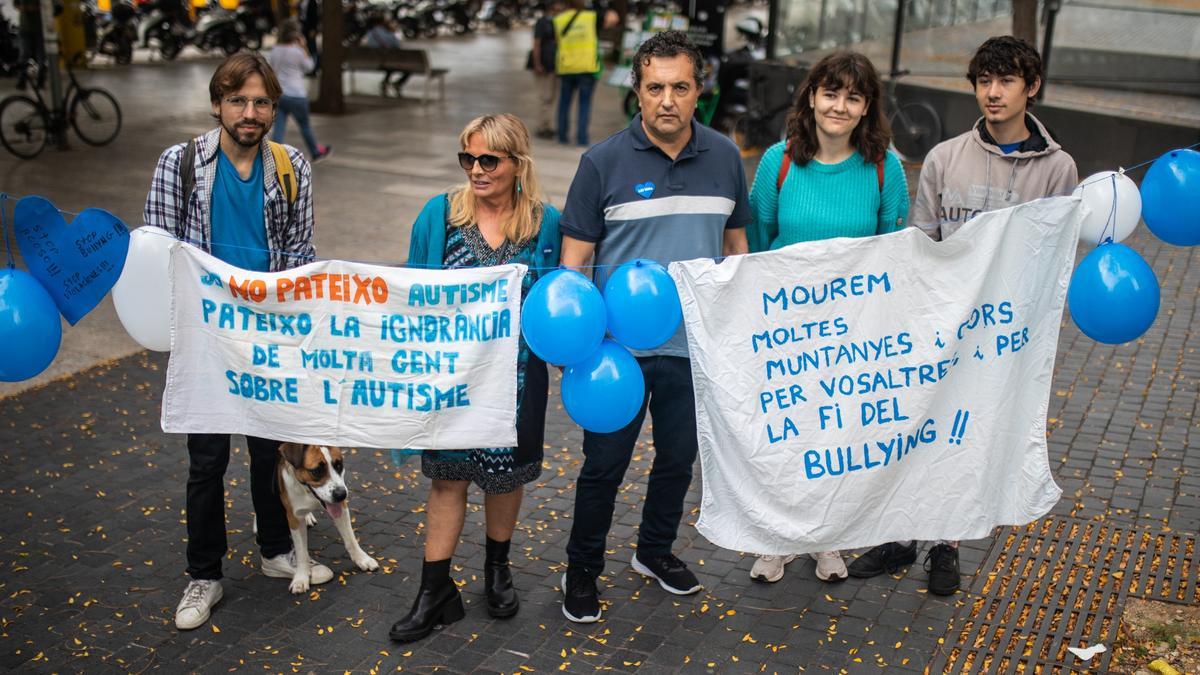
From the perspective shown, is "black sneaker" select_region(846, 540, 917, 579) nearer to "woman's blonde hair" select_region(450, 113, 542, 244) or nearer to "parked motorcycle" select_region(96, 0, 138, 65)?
"woman's blonde hair" select_region(450, 113, 542, 244)

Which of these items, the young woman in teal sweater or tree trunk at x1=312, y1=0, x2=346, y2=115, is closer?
the young woman in teal sweater

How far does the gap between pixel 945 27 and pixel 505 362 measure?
13.2 meters

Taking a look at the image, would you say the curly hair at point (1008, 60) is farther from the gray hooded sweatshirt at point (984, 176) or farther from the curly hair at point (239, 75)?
the curly hair at point (239, 75)

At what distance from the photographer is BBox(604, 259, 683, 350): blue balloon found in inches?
157

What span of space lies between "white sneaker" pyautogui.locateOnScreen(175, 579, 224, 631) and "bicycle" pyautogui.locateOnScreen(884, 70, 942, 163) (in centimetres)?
1123

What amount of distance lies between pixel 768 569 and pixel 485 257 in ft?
5.97

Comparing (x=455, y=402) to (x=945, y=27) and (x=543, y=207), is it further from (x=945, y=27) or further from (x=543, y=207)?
(x=945, y=27)

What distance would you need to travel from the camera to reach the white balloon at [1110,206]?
4355 millimetres

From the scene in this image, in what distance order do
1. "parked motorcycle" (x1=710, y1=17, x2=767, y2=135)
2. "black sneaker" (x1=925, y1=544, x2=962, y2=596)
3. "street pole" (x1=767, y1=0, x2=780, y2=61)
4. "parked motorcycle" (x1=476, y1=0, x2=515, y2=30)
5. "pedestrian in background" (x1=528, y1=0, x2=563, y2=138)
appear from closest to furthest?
"black sneaker" (x1=925, y1=544, x2=962, y2=596)
"street pole" (x1=767, y1=0, x2=780, y2=61)
"pedestrian in background" (x1=528, y1=0, x2=563, y2=138)
"parked motorcycle" (x1=710, y1=17, x2=767, y2=135)
"parked motorcycle" (x1=476, y1=0, x2=515, y2=30)

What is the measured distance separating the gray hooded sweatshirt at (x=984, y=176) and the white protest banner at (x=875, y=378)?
0.75 ft

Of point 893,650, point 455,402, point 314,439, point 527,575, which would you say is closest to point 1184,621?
point 893,650

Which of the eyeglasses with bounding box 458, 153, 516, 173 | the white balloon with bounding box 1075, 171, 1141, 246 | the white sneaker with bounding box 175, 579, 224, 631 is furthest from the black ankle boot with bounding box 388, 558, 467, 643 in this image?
the white balloon with bounding box 1075, 171, 1141, 246

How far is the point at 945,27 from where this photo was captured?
51.6ft

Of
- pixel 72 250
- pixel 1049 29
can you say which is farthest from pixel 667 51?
pixel 1049 29
